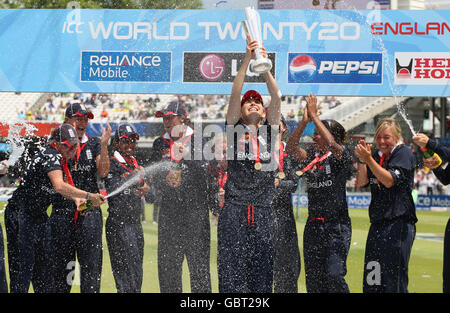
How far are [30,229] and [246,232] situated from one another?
2038mm

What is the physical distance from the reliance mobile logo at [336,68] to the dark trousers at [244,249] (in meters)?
2.33

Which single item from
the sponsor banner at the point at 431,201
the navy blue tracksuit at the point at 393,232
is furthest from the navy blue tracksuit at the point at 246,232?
the sponsor banner at the point at 431,201

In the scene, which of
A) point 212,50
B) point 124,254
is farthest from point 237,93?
point 212,50

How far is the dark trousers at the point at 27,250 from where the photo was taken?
5.36m

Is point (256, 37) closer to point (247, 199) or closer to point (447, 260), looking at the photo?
point (247, 199)

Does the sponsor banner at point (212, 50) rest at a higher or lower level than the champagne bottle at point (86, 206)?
higher

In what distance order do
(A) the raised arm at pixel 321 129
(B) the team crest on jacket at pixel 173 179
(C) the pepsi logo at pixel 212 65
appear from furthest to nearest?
(C) the pepsi logo at pixel 212 65 → (B) the team crest on jacket at pixel 173 179 → (A) the raised arm at pixel 321 129

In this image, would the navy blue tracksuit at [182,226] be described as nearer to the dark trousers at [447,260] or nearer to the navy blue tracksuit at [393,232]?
the navy blue tracksuit at [393,232]

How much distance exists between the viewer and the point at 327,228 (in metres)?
5.46

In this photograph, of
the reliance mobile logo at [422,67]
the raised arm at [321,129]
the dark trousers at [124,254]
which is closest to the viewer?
the raised arm at [321,129]

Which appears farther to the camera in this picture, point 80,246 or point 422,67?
point 422,67

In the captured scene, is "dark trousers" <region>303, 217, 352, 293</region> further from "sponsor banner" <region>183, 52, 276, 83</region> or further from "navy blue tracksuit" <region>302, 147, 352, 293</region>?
"sponsor banner" <region>183, 52, 276, 83</region>
